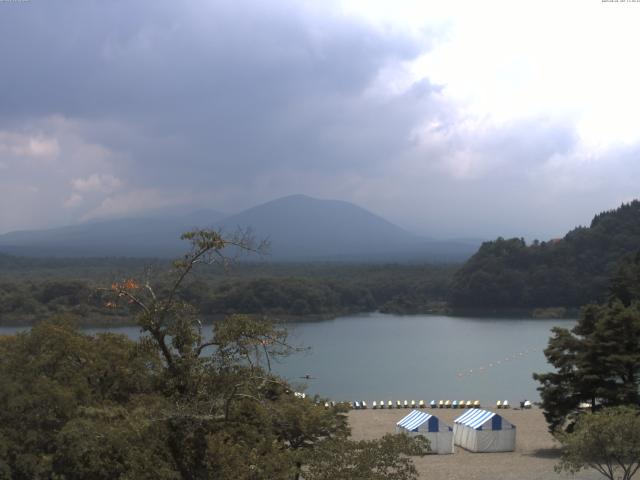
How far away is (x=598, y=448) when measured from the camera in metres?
10.6

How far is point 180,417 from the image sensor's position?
6.20 m

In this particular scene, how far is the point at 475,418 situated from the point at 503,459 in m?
1.41

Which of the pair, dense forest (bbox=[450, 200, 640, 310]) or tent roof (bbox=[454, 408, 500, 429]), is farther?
dense forest (bbox=[450, 200, 640, 310])

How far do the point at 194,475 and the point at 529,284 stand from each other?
5487 cm

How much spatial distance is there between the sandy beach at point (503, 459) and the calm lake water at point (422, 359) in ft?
7.30

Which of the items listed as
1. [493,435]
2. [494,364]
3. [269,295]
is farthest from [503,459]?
[269,295]

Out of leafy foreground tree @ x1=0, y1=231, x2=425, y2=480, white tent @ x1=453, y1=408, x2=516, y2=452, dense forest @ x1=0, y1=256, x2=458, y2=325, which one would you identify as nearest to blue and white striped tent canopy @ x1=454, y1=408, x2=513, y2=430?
white tent @ x1=453, y1=408, x2=516, y2=452

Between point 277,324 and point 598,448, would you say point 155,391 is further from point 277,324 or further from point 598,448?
point 598,448

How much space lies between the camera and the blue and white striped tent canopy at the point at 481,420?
1563cm

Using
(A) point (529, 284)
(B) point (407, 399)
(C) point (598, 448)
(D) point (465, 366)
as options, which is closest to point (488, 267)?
(A) point (529, 284)

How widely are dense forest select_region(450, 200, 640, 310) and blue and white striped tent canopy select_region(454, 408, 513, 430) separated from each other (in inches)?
1650

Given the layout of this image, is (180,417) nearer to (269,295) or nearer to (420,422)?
(420,422)

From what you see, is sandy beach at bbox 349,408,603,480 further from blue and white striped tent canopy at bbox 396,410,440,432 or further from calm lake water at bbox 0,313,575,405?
calm lake water at bbox 0,313,575,405

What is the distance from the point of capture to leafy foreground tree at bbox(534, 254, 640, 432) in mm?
14109
